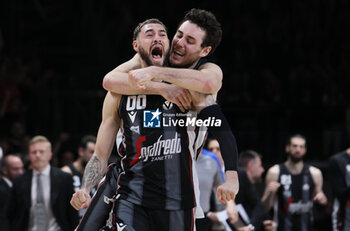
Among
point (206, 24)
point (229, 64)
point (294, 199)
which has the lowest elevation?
point (294, 199)

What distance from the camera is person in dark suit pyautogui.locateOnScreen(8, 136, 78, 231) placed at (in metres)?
7.80

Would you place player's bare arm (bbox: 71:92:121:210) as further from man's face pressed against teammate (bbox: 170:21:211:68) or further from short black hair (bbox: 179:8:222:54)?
short black hair (bbox: 179:8:222:54)

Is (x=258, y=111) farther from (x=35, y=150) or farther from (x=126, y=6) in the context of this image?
(x=35, y=150)

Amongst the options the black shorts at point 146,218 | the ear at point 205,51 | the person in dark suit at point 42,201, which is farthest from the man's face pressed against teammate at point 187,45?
the person in dark suit at point 42,201

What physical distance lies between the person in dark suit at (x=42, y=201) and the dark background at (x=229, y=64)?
9.88 ft

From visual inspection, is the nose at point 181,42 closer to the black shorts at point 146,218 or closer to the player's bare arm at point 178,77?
the player's bare arm at point 178,77

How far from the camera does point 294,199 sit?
9.74m

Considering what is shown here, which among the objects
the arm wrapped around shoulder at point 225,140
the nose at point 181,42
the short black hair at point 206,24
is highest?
the short black hair at point 206,24

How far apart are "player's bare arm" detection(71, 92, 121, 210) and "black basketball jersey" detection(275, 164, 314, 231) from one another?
5.29 metres

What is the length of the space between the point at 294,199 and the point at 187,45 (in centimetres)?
560

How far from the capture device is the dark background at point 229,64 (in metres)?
12.2

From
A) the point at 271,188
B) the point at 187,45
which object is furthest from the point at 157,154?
the point at 271,188

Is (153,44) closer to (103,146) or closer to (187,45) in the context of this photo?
(187,45)

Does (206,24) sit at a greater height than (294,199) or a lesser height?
greater
